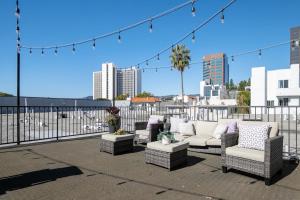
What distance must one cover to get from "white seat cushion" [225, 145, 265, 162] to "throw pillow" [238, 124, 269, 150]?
0.16 metres

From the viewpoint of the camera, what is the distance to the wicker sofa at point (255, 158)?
3.43m

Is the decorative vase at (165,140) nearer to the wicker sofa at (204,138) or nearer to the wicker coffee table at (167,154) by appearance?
the wicker coffee table at (167,154)

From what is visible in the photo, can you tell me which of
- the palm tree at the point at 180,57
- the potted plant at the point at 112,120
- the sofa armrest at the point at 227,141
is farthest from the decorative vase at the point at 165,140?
the palm tree at the point at 180,57

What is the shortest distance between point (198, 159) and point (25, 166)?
3194 millimetres

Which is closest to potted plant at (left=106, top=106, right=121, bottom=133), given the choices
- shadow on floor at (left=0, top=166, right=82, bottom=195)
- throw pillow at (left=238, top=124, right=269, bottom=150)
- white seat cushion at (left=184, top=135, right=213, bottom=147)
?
white seat cushion at (left=184, top=135, right=213, bottom=147)

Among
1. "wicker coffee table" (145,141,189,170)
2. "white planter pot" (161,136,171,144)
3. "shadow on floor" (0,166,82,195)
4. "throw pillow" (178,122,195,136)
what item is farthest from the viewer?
"throw pillow" (178,122,195,136)

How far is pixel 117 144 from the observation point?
17.6 feet

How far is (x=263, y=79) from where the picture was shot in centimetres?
2978

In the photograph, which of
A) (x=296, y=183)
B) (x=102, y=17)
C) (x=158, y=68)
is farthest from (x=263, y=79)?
(x=296, y=183)

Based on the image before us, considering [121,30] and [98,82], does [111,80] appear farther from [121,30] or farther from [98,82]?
[98,82]

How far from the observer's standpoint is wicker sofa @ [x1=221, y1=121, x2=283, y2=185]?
11.3 feet

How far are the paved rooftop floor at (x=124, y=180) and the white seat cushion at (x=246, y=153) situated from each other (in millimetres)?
338

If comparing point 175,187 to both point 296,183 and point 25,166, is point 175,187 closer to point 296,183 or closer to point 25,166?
point 296,183

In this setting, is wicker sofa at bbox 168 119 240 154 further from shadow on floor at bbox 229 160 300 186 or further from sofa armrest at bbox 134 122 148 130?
sofa armrest at bbox 134 122 148 130
